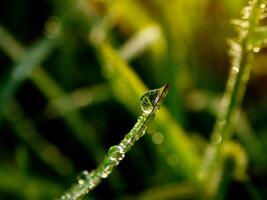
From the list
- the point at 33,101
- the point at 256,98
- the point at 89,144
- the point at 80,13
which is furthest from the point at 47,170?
the point at 256,98

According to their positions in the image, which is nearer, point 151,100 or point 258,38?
point 151,100

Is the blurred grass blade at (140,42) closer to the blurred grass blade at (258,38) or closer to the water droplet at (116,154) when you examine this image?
the blurred grass blade at (258,38)

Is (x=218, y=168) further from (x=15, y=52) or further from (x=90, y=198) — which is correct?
(x=15, y=52)

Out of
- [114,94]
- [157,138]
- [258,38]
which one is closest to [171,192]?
[157,138]

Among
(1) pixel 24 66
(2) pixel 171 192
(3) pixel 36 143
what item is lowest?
(2) pixel 171 192

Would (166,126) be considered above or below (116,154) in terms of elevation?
above

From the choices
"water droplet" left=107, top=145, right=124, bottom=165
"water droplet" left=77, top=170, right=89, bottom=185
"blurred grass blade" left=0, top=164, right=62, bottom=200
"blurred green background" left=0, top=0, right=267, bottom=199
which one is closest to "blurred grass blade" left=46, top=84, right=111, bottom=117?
"blurred green background" left=0, top=0, right=267, bottom=199

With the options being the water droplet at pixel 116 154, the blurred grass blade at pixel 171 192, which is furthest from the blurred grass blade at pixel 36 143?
the water droplet at pixel 116 154

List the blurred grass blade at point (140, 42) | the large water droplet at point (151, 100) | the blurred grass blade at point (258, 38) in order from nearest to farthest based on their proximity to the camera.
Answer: the large water droplet at point (151, 100)
the blurred grass blade at point (258, 38)
the blurred grass blade at point (140, 42)

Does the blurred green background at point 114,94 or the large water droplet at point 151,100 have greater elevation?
the blurred green background at point 114,94

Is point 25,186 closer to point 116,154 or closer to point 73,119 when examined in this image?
point 73,119
